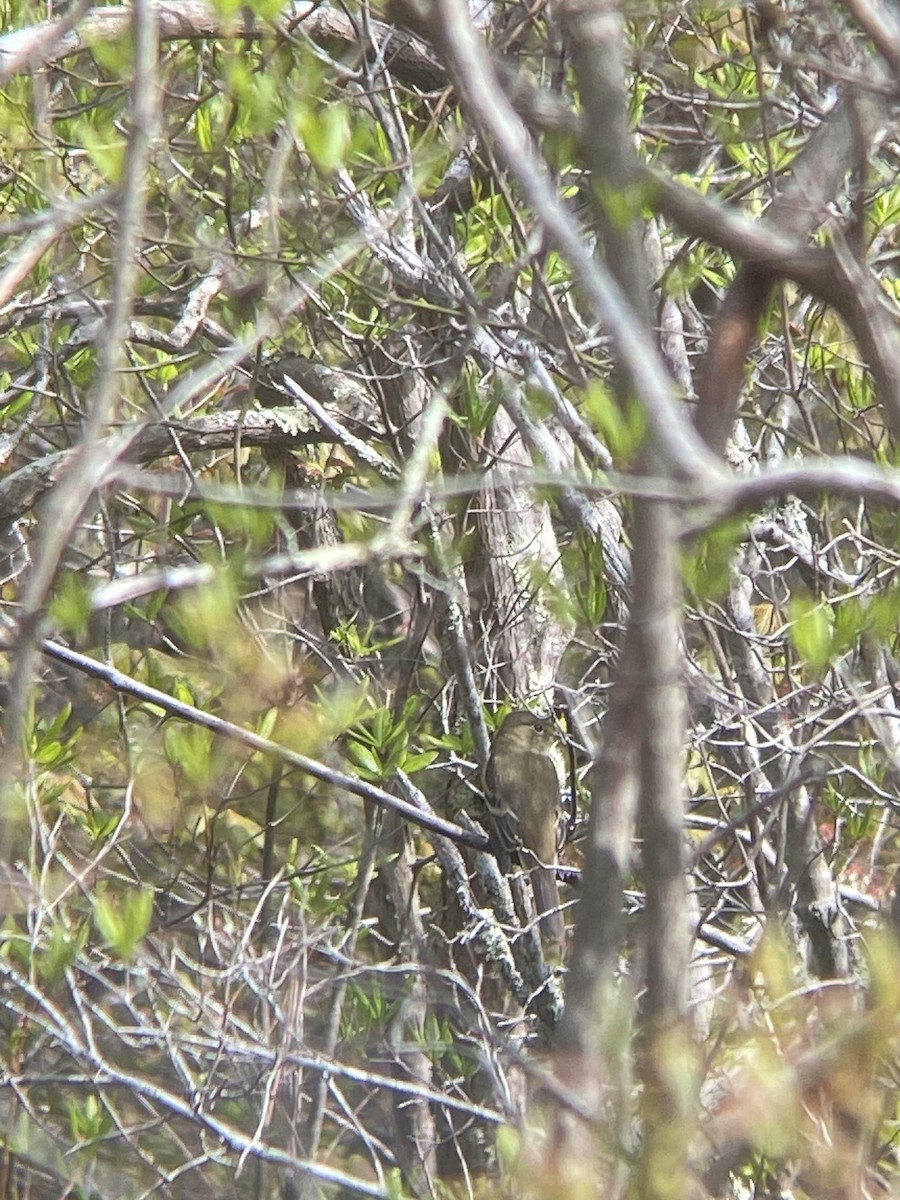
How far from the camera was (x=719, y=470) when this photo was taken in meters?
1.24

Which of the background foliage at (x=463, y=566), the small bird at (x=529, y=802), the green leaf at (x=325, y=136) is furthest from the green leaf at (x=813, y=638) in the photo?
the small bird at (x=529, y=802)

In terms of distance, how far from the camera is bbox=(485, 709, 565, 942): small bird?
3.51 m

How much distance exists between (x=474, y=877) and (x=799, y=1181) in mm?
1326

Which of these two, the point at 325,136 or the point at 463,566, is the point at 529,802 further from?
the point at 325,136

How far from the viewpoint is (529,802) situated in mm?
3520

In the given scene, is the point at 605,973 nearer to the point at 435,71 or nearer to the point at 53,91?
the point at 435,71

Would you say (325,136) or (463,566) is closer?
(325,136)

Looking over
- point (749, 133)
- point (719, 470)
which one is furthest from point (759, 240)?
point (749, 133)

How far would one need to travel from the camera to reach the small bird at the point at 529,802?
3.51m

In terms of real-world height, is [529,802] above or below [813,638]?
below

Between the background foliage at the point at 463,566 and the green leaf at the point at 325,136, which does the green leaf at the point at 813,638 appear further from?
the green leaf at the point at 325,136

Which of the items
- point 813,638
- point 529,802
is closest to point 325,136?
point 813,638

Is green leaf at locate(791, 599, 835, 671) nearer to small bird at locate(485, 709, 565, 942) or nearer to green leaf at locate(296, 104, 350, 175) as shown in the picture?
green leaf at locate(296, 104, 350, 175)

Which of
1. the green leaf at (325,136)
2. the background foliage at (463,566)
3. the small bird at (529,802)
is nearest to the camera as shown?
the background foliage at (463,566)
